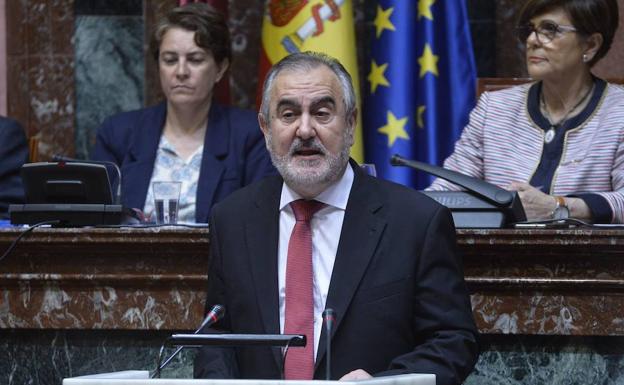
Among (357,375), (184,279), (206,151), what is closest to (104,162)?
(206,151)

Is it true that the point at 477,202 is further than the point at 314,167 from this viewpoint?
Yes

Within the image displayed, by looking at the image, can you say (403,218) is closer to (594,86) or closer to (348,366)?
(348,366)

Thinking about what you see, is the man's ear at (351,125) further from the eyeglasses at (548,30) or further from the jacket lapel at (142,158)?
the jacket lapel at (142,158)

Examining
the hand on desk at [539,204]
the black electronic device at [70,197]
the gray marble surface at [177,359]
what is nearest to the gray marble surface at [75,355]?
the gray marble surface at [177,359]

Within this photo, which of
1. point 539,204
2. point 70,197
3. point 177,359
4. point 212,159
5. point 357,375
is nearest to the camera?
point 357,375

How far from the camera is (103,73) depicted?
6059mm

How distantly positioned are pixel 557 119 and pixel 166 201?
4.54 feet

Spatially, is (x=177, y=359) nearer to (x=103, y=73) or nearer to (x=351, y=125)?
(x=351, y=125)

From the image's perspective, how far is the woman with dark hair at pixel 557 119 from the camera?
14.1ft

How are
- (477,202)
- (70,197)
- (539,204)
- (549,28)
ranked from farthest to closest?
(549,28) → (539,204) → (70,197) → (477,202)

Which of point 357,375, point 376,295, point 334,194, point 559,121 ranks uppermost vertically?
point 559,121

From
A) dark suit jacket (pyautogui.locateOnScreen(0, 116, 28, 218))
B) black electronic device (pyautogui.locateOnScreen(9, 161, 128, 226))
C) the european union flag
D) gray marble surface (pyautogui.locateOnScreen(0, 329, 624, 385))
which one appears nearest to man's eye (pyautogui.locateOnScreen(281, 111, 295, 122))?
gray marble surface (pyautogui.locateOnScreen(0, 329, 624, 385))

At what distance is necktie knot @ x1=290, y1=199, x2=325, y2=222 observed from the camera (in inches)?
123

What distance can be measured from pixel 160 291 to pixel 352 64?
2164 mm
